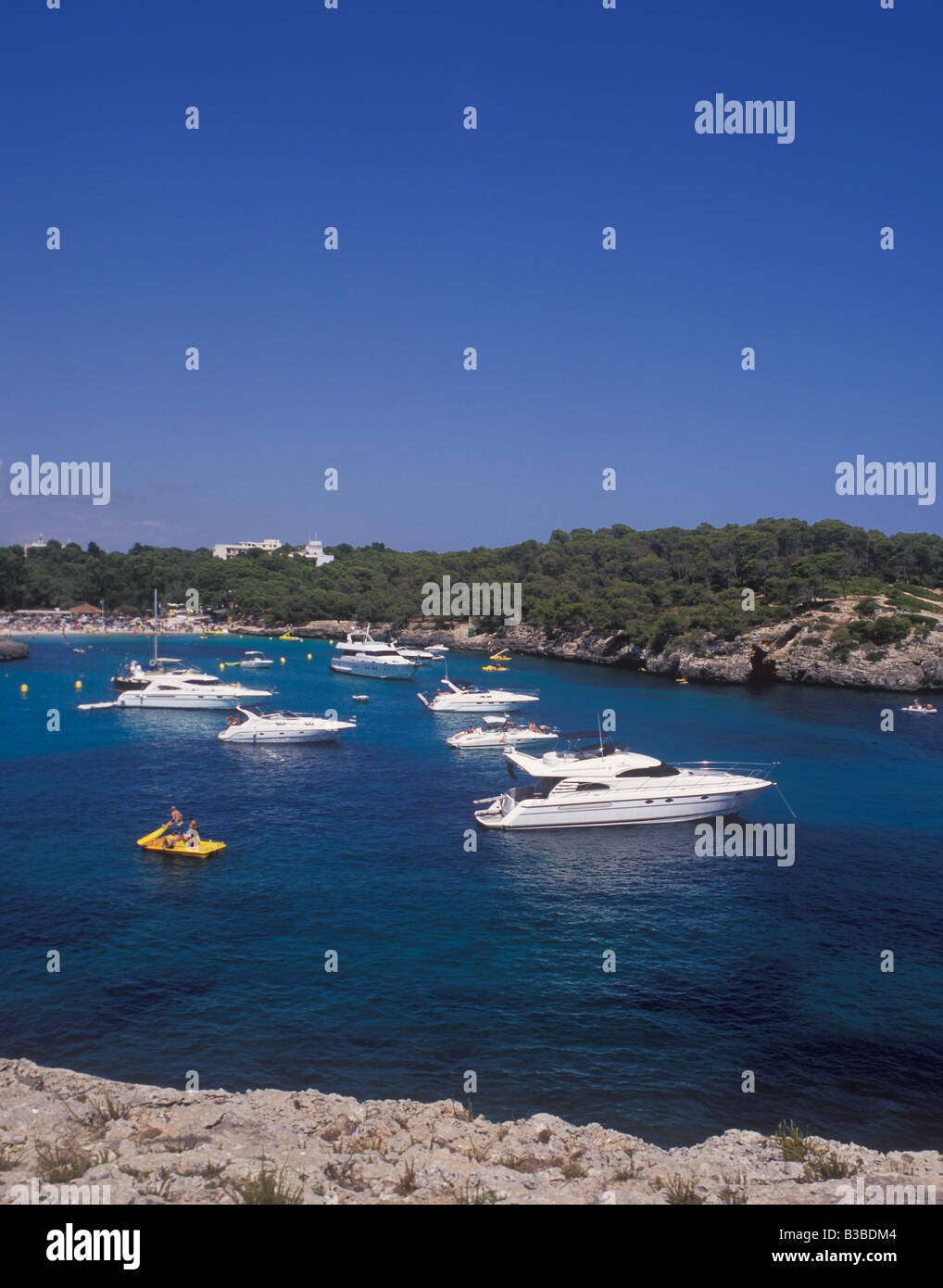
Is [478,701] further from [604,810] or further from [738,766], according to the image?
[604,810]

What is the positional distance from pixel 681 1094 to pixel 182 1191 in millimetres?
11867

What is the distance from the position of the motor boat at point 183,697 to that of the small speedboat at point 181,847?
1735 inches

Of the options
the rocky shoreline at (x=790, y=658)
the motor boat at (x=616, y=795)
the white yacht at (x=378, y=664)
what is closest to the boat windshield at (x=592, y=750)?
the motor boat at (x=616, y=795)

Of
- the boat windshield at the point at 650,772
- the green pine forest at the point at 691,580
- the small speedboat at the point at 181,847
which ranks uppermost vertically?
the green pine forest at the point at 691,580

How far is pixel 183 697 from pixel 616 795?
52371 mm

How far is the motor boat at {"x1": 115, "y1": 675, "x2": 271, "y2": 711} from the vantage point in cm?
8000

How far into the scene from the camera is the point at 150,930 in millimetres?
28125

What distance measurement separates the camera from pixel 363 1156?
584 inches

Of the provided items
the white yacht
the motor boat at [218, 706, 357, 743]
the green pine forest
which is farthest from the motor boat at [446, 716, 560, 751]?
the green pine forest

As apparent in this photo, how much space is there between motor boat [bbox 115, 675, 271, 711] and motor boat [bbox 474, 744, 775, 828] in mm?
45107

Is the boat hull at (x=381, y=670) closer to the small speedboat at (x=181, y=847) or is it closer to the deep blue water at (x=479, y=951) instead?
the deep blue water at (x=479, y=951)

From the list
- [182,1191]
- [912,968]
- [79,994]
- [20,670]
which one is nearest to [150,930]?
[79,994]

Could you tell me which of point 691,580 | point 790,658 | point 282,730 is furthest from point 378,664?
point 691,580

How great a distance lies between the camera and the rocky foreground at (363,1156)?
13211 mm
